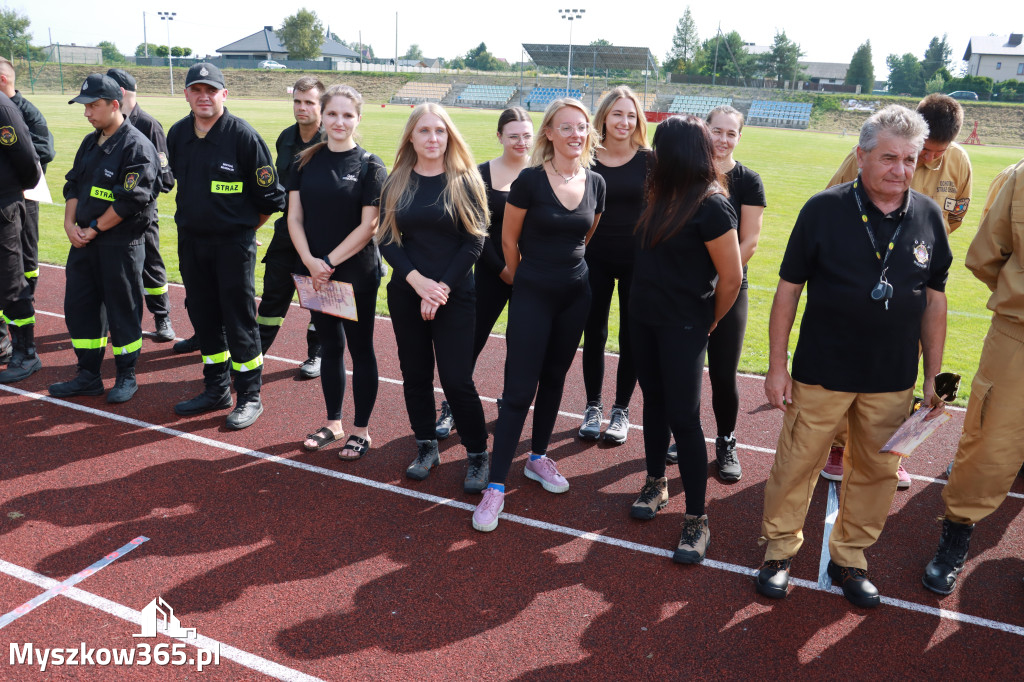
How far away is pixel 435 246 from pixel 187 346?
3591mm

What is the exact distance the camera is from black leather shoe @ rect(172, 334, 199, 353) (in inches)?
260

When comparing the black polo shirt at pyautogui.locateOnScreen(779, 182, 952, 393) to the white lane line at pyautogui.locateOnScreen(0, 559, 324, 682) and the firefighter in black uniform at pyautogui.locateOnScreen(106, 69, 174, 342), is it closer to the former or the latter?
the white lane line at pyautogui.locateOnScreen(0, 559, 324, 682)

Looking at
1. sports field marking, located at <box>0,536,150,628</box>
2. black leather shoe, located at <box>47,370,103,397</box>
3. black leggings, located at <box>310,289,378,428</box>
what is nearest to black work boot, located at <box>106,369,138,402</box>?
black leather shoe, located at <box>47,370,103,397</box>

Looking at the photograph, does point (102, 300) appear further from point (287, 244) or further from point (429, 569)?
point (429, 569)

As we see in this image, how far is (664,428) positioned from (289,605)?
6.75ft

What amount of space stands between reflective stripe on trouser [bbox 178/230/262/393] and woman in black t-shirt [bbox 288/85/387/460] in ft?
2.17

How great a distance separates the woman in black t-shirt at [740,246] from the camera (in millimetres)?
4191

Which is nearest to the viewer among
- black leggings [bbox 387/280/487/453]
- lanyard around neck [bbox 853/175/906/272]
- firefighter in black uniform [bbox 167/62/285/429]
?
lanyard around neck [bbox 853/175/906/272]

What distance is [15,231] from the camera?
19.2 feet

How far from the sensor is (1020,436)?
345 centimetres

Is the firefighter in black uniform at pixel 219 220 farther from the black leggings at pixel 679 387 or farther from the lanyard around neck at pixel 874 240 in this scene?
the lanyard around neck at pixel 874 240

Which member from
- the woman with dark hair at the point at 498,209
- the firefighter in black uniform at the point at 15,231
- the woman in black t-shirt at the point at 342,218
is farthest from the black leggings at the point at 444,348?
the firefighter in black uniform at the point at 15,231

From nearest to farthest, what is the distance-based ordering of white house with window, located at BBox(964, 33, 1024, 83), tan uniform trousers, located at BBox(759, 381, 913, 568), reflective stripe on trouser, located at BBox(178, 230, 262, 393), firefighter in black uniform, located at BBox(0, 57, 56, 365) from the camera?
tan uniform trousers, located at BBox(759, 381, 913, 568) → reflective stripe on trouser, located at BBox(178, 230, 262, 393) → firefighter in black uniform, located at BBox(0, 57, 56, 365) → white house with window, located at BBox(964, 33, 1024, 83)

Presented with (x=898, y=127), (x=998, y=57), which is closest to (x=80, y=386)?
(x=898, y=127)
